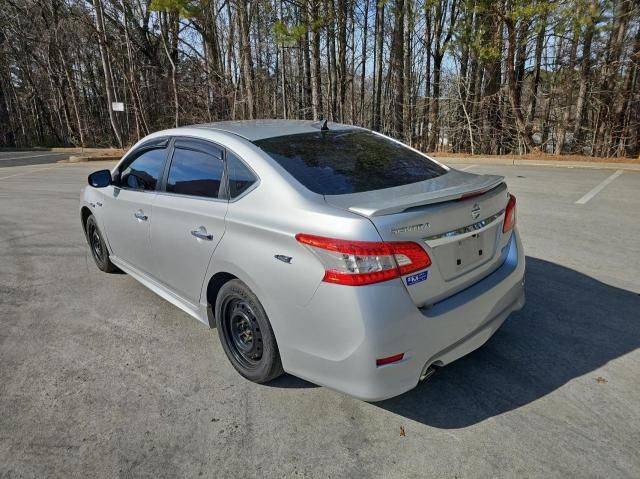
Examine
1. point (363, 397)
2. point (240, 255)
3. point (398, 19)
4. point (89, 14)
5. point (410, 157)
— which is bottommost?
point (363, 397)

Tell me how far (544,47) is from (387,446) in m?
18.8

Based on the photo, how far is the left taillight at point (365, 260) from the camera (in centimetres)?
204

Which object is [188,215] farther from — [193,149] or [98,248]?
[98,248]

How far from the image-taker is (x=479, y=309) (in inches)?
95.8

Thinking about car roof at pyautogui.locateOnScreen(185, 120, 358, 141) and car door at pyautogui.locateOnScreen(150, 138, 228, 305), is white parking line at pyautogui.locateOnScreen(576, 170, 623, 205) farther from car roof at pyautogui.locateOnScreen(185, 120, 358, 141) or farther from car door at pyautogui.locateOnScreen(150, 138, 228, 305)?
car door at pyautogui.locateOnScreen(150, 138, 228, 305)

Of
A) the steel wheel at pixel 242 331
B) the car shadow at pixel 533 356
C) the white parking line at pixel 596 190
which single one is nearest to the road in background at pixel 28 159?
the steel wheel at pixel 242 331

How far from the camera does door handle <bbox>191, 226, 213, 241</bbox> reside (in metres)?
2.81

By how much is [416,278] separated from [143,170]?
271cm

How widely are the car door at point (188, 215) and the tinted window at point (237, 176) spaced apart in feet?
0.25

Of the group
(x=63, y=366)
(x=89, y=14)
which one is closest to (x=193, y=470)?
(x=63, y=366)

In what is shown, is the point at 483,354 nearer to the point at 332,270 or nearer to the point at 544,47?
the point at 332,270

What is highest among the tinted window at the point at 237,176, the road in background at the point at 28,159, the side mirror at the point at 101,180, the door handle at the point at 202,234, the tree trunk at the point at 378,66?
the tree trunk at the point at 378,66

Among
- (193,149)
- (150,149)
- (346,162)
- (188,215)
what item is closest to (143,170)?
(150,149)

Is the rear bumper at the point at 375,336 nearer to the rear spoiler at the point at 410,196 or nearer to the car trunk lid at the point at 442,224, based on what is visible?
the car trunk lid at the point at 442,224
